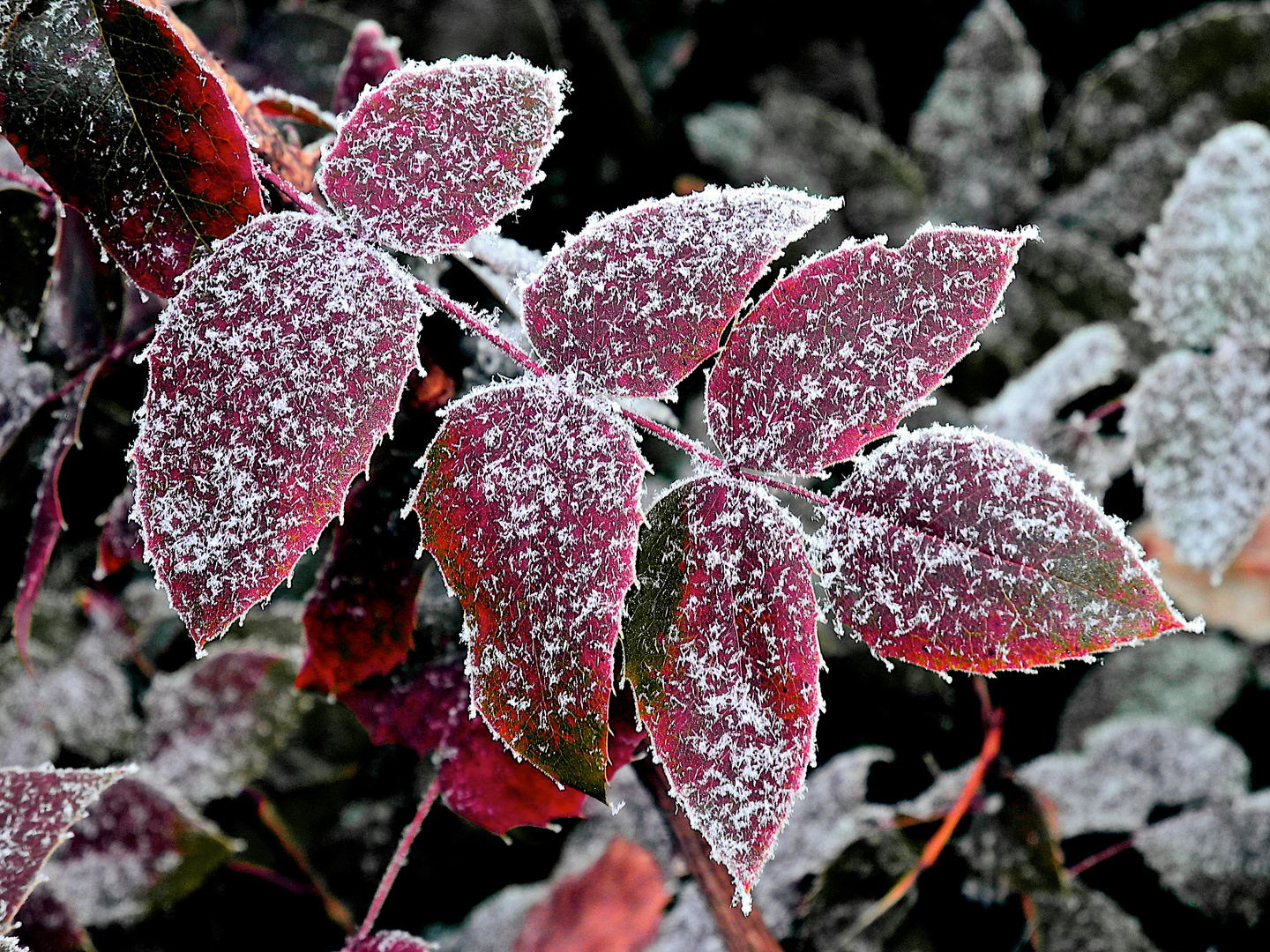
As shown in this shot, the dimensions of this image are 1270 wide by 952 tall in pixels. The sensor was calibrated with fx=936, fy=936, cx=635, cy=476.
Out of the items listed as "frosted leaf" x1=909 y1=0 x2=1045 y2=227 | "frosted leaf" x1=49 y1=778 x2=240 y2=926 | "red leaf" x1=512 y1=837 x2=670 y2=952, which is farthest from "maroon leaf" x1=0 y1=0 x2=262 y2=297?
"frosted leaf" x1=909 y1=0 x2=1045 y2=227

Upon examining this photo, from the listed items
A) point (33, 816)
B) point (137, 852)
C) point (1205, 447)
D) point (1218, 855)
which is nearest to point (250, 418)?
point (33, 816)

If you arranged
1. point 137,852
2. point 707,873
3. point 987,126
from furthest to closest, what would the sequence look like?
point 987,126 < point 137,852 < point 707,873

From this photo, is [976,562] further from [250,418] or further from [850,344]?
[250,418]

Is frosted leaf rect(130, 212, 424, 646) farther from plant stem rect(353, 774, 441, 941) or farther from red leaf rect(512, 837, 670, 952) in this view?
red leaf rect(512, 837, 670, 952)

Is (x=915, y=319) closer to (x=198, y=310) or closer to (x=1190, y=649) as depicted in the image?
(x=198, y=310)

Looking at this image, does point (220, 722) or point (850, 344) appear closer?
point (850, 344)

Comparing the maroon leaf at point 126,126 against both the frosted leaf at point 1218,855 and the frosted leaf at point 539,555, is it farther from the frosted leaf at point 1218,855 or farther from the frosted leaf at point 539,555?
the frosted leaf at point 1218,855

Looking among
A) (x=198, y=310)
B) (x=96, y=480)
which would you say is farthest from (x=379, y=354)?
(x=96, y=480)
